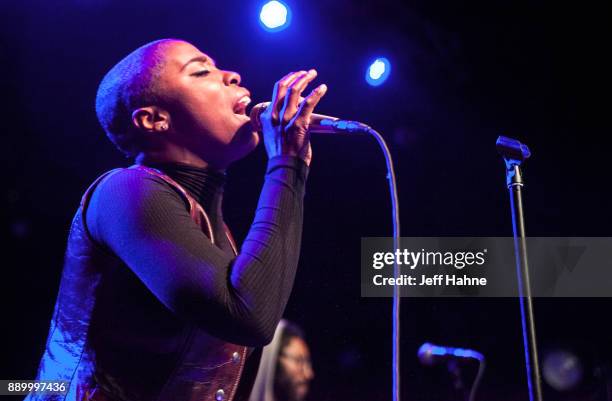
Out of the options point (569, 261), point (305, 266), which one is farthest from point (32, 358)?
point (569, 261)

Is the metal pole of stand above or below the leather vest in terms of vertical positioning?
above

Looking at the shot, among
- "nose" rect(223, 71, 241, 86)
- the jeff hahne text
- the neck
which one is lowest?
→ the neck

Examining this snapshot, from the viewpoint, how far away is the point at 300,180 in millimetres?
1385

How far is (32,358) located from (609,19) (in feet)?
17.2

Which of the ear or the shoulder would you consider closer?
the shoulder

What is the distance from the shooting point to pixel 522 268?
1.73 metres

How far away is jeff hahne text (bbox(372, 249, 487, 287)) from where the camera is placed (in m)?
4.61

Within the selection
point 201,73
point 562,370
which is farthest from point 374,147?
point 201,73

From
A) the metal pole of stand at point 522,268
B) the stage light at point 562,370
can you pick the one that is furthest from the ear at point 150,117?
the stage light at point 562,370

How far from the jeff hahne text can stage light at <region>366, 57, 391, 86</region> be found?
148 cm

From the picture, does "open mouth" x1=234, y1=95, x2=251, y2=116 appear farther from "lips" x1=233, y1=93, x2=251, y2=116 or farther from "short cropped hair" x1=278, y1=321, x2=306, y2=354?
"short cropped hair" x1=278, y1=321, x2=306, y2=354

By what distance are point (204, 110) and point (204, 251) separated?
0.56 meters

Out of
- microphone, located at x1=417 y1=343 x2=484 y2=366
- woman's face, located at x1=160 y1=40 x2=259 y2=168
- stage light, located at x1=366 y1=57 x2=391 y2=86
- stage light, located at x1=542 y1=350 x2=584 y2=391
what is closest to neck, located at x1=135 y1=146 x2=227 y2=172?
woman's face, located at x1=160 y1=40 x2=259 y2=168

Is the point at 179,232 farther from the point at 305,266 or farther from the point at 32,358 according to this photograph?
the point at 305,266
